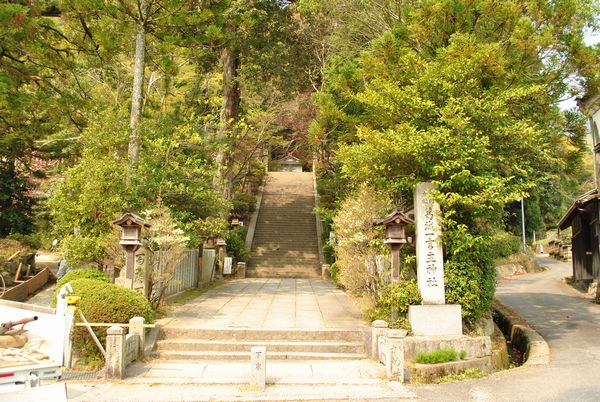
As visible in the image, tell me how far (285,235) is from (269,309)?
14.8 meters

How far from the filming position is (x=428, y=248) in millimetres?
9578

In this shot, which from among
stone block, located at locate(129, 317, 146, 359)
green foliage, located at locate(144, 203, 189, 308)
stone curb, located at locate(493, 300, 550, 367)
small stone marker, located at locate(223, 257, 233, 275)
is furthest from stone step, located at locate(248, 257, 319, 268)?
stone block, located at locate(129, 317, 146, 359)

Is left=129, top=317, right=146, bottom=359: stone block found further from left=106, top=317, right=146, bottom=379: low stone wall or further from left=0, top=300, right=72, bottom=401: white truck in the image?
left=0, top=300, right=72, bottom=401: white truck

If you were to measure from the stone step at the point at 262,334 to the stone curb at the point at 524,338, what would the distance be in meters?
3.37

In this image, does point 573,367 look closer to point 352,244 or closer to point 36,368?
point 352,244

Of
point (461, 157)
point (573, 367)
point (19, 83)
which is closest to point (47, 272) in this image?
point (19, 83)

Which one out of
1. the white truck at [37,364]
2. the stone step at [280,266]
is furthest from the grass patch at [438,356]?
the stone step at [280,266]

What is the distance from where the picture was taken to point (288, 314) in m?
11.5

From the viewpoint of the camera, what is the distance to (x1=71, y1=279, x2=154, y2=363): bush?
8.05 m

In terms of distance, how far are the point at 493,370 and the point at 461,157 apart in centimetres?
405

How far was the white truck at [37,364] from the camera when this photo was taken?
478cm

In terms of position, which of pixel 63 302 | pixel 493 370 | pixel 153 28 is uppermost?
pixel 153 28

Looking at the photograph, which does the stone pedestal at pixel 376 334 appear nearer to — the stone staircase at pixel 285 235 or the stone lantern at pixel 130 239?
the stone lantern at pixel 130 239

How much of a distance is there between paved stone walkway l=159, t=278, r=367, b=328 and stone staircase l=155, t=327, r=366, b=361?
1.49ft
